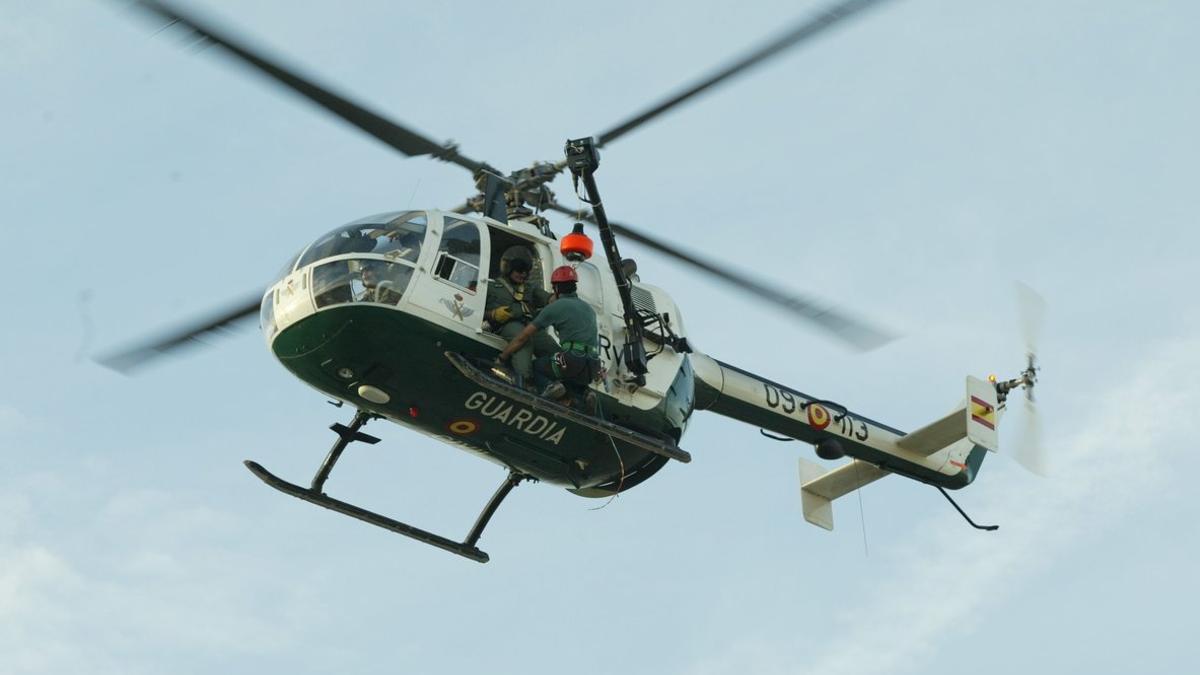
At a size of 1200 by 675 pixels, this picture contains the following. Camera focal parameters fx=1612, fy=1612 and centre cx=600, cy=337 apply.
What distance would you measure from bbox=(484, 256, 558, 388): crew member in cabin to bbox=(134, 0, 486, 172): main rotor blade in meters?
1.38

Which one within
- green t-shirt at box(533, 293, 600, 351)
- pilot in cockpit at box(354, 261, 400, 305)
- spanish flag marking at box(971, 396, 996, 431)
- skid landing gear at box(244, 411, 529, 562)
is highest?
spanish flag marking at box(971, 396, 996, 431)

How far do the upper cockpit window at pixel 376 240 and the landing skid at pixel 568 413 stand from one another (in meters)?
1.10

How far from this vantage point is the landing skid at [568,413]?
15383 millimetres

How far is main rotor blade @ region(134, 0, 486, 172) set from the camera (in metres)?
13.6

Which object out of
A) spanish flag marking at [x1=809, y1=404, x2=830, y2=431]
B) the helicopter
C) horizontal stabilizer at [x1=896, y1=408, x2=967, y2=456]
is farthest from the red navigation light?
horizontal stabilizer at [x1=896, y1=408, x2=967, y2=456]

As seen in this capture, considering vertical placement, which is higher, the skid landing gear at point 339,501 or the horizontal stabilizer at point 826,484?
the horizontal stabilizer at point 826,484

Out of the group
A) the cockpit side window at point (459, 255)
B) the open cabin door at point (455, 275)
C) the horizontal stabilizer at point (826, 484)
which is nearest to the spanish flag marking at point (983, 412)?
the horizontal stabilizer at point (826, 484)

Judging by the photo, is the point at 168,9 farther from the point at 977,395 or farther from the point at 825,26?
the point at 977,395

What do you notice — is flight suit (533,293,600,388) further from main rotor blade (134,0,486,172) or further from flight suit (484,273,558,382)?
main rotor blade (134,0,486,172)

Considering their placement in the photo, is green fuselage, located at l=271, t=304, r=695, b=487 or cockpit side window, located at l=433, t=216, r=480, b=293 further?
cockpit side window, located at l=433, t=216, r=480, b=293

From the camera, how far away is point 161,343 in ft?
54.0

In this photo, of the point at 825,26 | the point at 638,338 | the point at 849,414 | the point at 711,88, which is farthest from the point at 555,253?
the point at 849,414

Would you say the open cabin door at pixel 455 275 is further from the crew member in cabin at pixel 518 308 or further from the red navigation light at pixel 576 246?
the red navigation light at pixel 576 246

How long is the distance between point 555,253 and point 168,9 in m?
4.83
